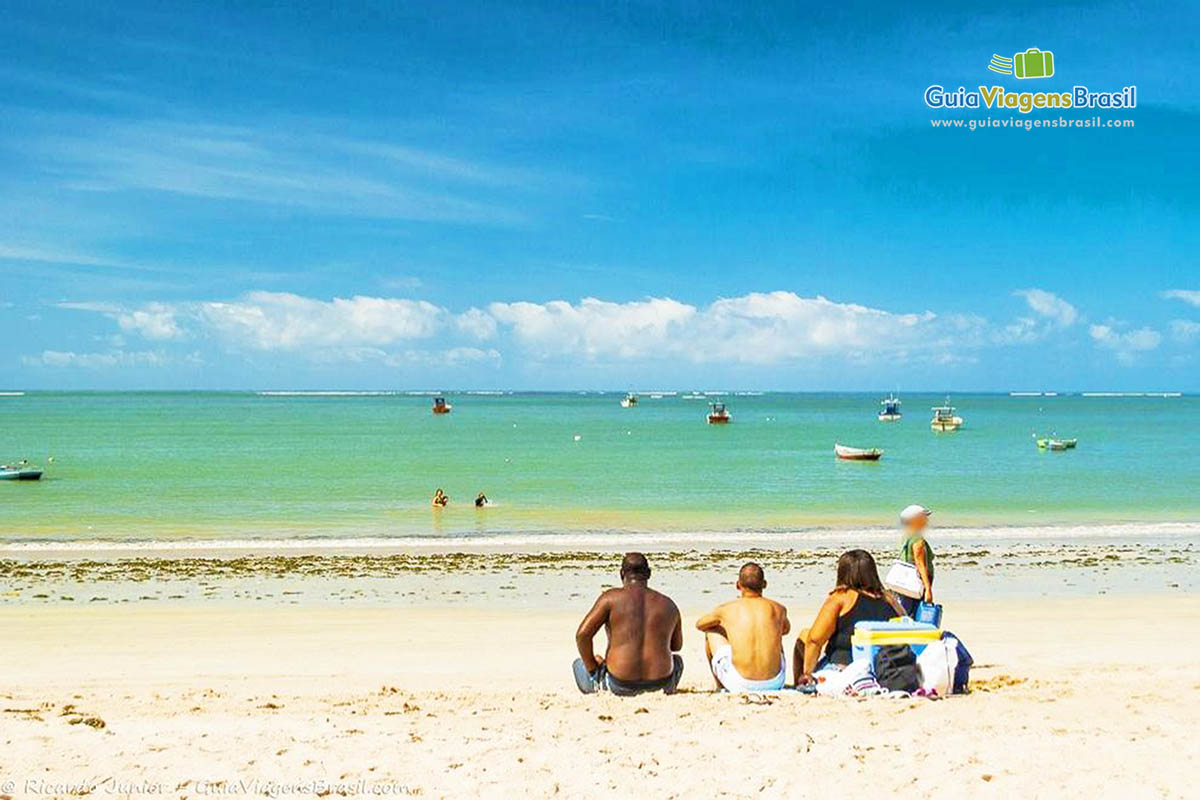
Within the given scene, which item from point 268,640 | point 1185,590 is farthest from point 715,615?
point 1185,590

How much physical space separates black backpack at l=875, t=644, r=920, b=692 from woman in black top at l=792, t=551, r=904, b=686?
0.27 metres

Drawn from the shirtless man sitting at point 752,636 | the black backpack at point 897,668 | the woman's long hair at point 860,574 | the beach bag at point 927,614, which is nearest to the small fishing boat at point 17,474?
the shirtless man sitting at point 752,636

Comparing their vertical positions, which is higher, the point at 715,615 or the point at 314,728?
the point at 715,615

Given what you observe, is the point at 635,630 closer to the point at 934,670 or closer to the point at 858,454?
Answer: the point at 934,670

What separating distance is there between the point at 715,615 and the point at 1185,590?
14788 millimetres

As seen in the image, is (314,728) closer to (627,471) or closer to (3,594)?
(3,594)

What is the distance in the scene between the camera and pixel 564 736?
785cm

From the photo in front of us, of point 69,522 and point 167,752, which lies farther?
point 69,522

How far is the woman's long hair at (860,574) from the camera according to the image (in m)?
8.84

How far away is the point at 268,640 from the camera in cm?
1459

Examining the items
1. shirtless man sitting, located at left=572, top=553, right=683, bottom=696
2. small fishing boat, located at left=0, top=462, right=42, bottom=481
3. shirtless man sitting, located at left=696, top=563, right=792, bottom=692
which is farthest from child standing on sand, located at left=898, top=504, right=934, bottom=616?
small fishing boat, located at left=0, top=462, right=42, bottom=481

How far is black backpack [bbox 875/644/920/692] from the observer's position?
349 inches

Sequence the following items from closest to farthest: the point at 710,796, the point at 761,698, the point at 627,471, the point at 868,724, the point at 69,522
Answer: the point at 710,796 → the point at 868,724 → the point at 761,698 → the point at 69,522 → the point at 627,471

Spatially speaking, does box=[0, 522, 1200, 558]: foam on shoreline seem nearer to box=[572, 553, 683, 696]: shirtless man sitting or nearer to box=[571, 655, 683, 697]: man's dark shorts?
box=[571, 655, 683, 697]: man's dark shorts
